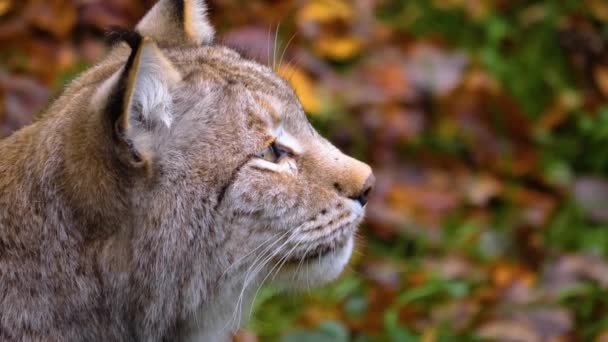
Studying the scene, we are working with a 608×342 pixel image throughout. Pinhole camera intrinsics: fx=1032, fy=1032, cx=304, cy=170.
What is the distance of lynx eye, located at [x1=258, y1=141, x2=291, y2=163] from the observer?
324 cm

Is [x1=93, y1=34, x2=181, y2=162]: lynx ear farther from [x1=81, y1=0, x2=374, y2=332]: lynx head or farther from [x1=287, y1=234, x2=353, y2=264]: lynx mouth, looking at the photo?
[x1=287, y1=234, x2=353, y2=264]: lynx mouth

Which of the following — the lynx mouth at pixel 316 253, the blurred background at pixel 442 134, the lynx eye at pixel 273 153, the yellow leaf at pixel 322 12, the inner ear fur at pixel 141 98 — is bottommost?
the blurred background at pixel 442 134

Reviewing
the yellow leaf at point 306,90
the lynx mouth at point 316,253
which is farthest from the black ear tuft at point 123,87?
the yellow leaf at point 306,90

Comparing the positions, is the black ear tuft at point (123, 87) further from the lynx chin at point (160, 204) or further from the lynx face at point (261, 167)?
the lynx face at point (261, 167)

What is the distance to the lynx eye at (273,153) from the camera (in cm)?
324

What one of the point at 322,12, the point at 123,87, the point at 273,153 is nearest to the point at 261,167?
the point at 273,153

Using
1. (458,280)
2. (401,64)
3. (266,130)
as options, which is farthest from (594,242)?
(266,130)

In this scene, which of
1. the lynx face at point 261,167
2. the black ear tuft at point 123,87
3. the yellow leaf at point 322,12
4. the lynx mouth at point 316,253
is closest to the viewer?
the black ear tuft at point 123,87

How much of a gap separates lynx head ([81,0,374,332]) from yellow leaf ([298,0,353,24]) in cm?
279

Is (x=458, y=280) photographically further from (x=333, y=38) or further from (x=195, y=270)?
(x=195, y=270)

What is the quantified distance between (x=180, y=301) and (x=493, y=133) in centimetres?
358

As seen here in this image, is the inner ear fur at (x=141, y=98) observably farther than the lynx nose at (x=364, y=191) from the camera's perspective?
No

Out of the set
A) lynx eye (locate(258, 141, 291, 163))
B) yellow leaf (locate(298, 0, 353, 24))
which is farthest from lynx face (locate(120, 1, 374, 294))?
yellow leaf (locate(298, 0, 353, 24))

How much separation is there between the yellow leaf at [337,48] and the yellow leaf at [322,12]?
5.1 inches
